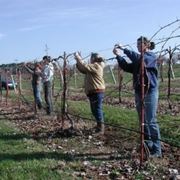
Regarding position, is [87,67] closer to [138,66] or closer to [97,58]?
[97,58]

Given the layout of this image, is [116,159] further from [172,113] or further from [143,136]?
[172,113]

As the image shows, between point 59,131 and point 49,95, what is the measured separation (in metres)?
3.97

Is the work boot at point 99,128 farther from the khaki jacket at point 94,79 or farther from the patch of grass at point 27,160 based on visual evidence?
the patch of grass at point 27,160

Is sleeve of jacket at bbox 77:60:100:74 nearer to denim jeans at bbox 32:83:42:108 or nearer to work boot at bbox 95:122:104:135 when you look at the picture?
work boot at bbox 95:122:104:135

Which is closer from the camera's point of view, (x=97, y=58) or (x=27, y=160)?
(x=27, y=160)

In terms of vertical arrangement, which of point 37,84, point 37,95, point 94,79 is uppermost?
point 94,79

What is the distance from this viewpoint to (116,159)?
906cm

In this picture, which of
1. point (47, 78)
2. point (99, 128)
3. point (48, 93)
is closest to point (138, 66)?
point (99, 128)

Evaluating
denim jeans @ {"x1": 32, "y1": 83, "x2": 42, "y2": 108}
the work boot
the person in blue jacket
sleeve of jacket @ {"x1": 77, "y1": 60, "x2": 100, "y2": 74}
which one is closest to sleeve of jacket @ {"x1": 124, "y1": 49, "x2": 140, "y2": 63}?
the person in blue jacket

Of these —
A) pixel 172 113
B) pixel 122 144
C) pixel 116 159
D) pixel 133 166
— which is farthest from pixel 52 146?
pixel 172 113

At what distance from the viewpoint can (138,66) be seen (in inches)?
342

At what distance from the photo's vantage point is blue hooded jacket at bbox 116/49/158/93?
8616 millimetres

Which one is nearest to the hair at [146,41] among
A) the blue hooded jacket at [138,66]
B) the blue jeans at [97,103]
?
the blue hooded jacket at [138,66]

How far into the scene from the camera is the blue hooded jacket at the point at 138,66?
8.62m
